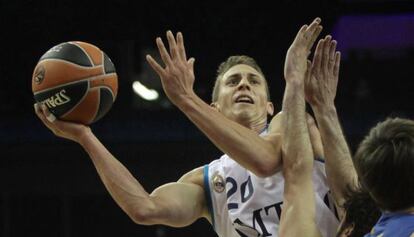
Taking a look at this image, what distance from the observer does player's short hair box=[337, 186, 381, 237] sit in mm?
2488

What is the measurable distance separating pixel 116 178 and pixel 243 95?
938 mm

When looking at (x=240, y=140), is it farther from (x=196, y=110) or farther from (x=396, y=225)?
(x=396, y=225)

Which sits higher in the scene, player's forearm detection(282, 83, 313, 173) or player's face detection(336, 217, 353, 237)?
player's forearm detection(282, 83, 313, 173)

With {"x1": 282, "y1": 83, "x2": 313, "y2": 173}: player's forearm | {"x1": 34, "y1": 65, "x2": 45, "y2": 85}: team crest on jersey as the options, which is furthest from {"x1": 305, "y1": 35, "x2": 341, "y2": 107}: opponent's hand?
{"x1": 34, "y1": 65, "x2": 45, "y2": 85}: team crest on jersey

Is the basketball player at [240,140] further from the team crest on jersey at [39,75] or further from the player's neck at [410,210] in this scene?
the player's neck at [410,210]

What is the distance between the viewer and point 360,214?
8.24ft

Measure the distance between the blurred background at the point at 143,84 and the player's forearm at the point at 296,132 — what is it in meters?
5.36

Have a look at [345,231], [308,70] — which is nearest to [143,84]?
[308,70]

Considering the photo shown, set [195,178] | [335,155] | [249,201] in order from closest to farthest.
Answer: 1. [335,155]
2. [249,201]
3. [195,178]

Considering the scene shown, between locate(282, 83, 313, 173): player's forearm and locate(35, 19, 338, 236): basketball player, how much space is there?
8cm

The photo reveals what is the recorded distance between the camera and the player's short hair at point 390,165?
6.17 feet

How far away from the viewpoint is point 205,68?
1037 centimetres

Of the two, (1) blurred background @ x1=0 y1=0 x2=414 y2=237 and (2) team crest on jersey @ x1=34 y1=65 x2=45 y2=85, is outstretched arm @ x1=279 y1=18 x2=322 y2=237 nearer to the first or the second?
(2) team crest on jersey @ x1=34 y1=65 x2=45 y2=85

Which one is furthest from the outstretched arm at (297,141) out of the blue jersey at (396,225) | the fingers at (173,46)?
the blue jersey at (396,225)
